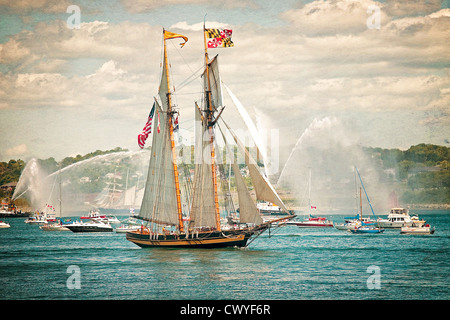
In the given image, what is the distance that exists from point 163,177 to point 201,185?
6.57m

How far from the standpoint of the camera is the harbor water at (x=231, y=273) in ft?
169

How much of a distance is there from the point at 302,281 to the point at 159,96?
36.9 meters

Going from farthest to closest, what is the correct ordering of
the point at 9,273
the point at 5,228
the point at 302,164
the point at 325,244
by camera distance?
the point at 302,164 < the point at 5,228 < the point at 325,244 < the point at 9,273

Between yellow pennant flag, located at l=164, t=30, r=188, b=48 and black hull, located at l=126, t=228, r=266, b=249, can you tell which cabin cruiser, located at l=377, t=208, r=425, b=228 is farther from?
yellow pennant flag, located at l=164, t=30, r=188, b=48

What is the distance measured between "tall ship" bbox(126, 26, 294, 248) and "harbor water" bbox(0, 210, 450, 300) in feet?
6.98

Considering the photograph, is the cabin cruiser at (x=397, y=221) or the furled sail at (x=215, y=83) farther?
the cabin cruiser at (x=397, y=221)

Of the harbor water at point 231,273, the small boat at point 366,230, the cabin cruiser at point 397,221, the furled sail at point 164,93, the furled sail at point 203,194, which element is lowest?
the harbor water at point 231,273

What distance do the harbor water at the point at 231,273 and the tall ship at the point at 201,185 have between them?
2.13 meters

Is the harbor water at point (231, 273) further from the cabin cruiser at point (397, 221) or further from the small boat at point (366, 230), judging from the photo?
the cabin cruiser at point (397, 221)

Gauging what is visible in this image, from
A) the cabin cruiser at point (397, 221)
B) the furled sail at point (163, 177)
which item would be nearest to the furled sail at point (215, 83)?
the furled sail at point (163, 177)
